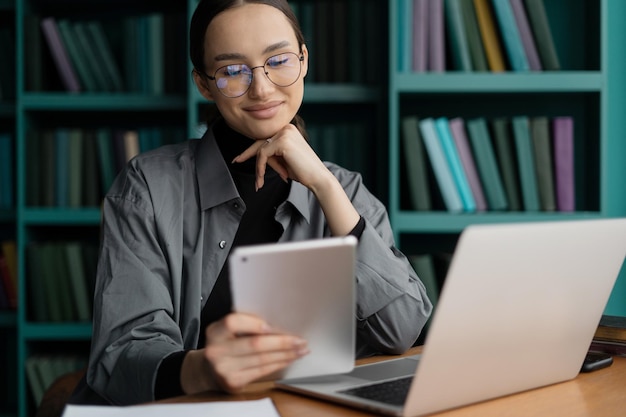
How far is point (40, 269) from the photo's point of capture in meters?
2.76

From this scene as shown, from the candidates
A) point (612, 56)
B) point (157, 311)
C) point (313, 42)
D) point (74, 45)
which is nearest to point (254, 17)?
point (157, 311)

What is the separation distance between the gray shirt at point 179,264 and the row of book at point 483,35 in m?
1.18

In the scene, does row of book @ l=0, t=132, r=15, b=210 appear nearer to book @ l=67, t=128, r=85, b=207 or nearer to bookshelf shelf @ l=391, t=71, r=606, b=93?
book @ l=67, t=128, r=85, b=207

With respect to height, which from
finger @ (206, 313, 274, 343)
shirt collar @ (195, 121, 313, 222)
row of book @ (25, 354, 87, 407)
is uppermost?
shirt collar @ (195, 121, 313, 222)

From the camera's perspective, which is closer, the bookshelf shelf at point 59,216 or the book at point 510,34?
the book at point 510,34

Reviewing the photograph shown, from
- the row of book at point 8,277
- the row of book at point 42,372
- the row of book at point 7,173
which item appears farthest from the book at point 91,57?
the row of book at point 42,372

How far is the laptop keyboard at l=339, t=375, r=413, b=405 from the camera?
880mm

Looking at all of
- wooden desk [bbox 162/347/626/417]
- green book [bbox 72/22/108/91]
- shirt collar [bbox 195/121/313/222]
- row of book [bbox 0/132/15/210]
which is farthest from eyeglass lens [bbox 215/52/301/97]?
Answer: row of book [bbox 0/132/15/210]

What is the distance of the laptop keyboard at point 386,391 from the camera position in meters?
0.88

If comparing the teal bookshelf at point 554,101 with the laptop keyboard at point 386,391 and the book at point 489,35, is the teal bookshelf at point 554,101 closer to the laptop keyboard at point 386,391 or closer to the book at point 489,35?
the book at point 489,35

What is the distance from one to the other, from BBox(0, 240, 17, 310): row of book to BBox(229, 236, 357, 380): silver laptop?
7.34ft

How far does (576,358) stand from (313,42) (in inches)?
72.6

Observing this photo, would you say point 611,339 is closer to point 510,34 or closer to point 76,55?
point 510,34

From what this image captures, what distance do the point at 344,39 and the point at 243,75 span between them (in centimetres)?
136
